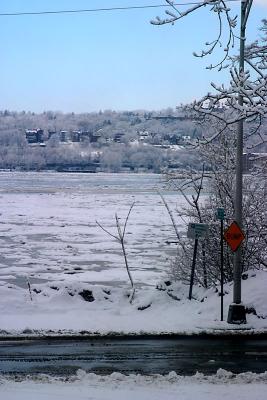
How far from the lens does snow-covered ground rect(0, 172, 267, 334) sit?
611 inches

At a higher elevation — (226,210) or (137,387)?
(226,210)

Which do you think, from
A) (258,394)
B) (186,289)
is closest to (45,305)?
(186,289)

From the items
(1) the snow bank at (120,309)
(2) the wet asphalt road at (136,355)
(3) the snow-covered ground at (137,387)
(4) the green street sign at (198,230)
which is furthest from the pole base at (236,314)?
(3) the snow-covered ground at (137,387)

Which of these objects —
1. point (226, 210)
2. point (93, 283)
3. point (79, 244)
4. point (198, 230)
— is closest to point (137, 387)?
point (198, 230)

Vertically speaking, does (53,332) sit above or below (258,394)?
below

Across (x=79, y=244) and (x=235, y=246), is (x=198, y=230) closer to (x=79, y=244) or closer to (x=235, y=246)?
(x=235, y=246)

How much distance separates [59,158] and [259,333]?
570 feet

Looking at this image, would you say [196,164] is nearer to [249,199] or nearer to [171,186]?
[171,186]

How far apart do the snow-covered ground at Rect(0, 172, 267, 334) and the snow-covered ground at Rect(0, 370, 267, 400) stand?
526 cm

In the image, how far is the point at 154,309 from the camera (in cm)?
1770

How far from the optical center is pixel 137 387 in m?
8.87

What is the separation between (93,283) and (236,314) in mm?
11081

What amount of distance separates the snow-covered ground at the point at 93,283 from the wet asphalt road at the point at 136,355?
103 cm

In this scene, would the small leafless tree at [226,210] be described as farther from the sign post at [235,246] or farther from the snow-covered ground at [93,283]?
the sign post at [235,246]
